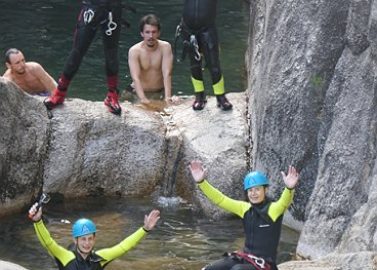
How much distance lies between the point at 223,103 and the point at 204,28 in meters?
0.98

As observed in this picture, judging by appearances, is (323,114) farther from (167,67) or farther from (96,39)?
(96,39)

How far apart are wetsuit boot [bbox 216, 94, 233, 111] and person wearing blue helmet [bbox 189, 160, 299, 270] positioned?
2790mm

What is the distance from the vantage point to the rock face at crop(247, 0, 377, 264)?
348 inches

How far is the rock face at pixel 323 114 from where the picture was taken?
29.0 feet

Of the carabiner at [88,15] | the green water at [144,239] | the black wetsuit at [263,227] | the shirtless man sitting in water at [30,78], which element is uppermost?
the carabiner at [88,15]

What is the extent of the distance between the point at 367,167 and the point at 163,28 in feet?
33.5

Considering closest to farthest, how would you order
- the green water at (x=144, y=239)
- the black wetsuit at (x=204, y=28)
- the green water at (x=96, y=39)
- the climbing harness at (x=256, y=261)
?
the climbing harness at (x=256, y=261), the green water at (x=144, y=239), the black wetsuit at (x=204, y=28), the green water at (x=96, y=39)

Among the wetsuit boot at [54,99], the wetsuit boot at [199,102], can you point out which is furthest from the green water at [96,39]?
the wetsuit boot at [54,99]

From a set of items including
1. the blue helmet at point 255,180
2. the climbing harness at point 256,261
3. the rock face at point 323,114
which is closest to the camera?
the climbing harness at point 256,261

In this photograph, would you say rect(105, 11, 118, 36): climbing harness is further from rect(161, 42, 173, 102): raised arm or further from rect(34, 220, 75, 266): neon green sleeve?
rect(34, 220, 75, 266): neon green sleeve

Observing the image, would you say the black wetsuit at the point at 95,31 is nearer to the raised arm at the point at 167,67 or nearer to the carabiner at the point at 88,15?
the carabiner at the point at 88,15

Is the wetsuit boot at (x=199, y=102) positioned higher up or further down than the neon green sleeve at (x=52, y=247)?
higher up

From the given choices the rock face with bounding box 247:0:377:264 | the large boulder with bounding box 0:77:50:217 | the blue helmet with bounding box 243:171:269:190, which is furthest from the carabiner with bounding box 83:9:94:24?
the blue helmet with bounding box 243:171:269:190

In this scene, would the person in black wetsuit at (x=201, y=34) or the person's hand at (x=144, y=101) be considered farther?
the person's hand at (x=144, y=101)
